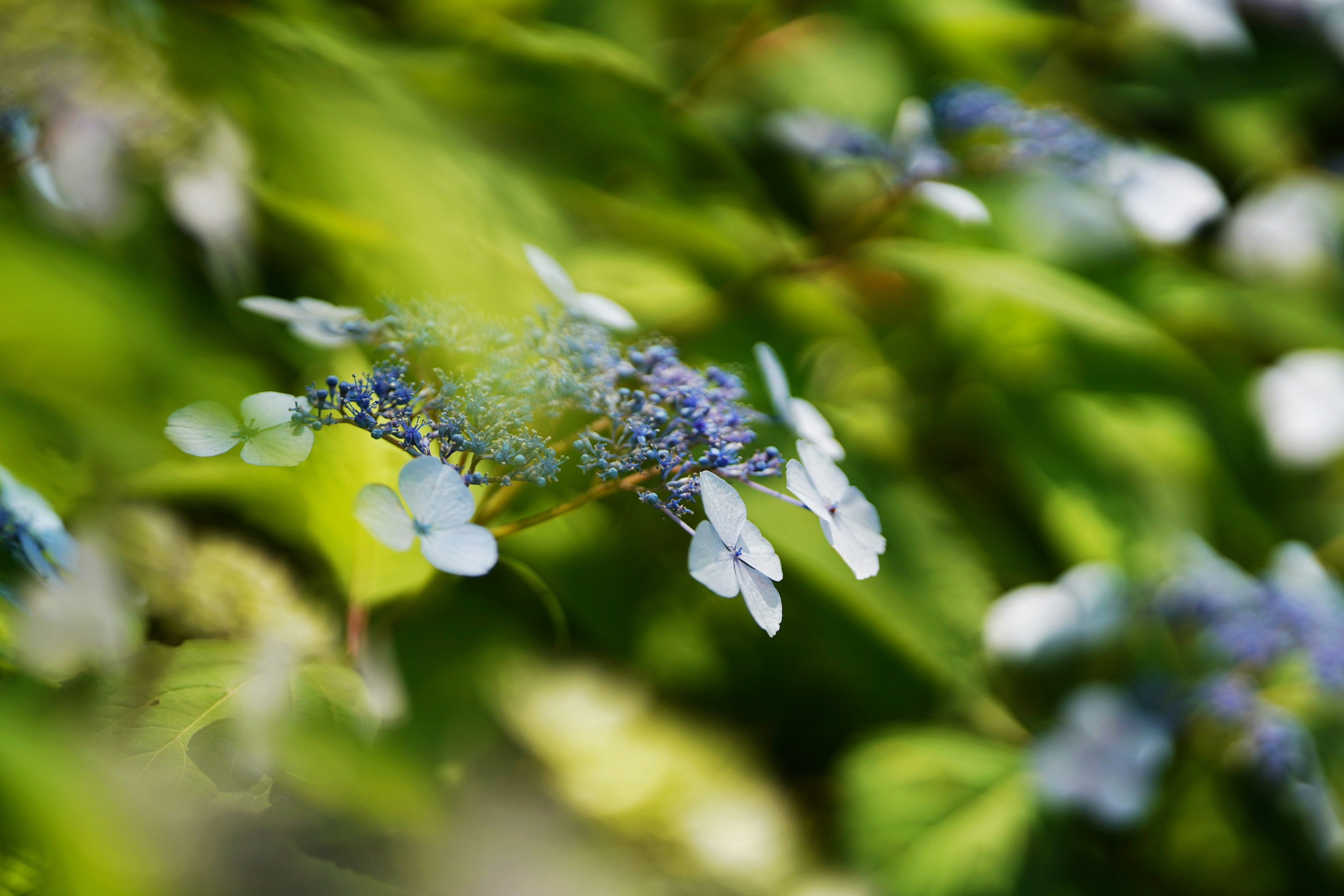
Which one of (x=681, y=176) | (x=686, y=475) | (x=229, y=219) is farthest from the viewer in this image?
(x=681, y=176)

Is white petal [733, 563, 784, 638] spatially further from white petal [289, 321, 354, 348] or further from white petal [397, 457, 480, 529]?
white petal [289, 321, 354, 348]

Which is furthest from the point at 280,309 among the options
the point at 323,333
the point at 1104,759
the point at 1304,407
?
the point at 1304,407

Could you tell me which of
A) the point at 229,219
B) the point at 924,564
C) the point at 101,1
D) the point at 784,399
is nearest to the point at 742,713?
the point at 924,564

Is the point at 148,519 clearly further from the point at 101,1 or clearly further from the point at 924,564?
the point at 924,564

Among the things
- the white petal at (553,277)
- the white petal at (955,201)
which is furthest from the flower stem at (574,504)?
the white petal at (955,201)

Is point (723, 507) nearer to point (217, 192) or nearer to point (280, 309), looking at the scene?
point (280, 309)

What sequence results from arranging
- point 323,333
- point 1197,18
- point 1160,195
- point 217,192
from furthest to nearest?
point 1197,18 → point 1160,195 → point 217,192 → point 323,333

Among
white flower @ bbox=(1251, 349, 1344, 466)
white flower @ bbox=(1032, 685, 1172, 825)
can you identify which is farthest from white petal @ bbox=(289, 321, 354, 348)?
white flower @ bbox=(1251, 349, 1344, 466)
